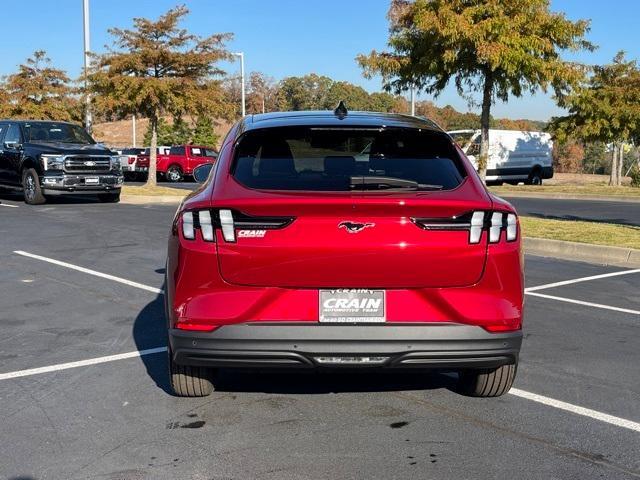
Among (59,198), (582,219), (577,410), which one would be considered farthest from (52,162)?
(577,410)

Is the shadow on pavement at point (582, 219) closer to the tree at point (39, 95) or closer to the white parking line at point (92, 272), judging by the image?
the white parking line at point (92, 272)

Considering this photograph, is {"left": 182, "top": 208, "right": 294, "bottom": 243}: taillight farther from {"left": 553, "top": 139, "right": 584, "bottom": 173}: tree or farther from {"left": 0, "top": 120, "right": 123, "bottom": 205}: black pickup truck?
{"left": 553, "top": 139, "right": 584, "bottom": 173}: tree

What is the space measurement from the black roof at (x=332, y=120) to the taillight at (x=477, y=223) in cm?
90

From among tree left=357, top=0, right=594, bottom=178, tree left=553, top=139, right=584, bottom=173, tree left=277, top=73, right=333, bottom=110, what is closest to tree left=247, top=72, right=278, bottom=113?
tree left=277, top=73, right=333, bottom=110

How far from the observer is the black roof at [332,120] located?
15.2 feet

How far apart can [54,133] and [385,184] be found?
16.7m

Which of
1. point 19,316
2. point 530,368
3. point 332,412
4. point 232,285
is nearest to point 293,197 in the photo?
point 232,285

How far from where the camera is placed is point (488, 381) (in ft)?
15.0

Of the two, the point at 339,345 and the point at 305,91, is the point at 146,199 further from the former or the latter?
the point at 305,91

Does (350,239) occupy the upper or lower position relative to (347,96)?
lower

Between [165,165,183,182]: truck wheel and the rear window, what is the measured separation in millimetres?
29798

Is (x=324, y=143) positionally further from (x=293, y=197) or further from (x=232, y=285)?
(x=232, y=285)

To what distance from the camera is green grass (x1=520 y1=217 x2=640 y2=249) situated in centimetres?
1177

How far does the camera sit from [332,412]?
14.5 feet
